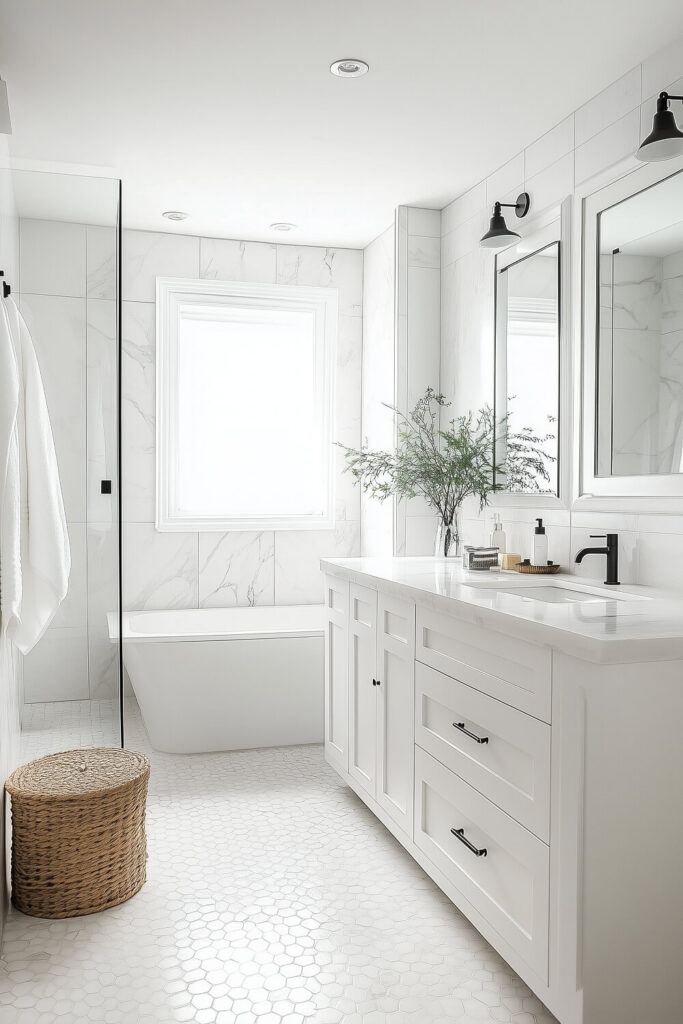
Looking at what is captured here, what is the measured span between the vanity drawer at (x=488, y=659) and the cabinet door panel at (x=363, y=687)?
0.43m

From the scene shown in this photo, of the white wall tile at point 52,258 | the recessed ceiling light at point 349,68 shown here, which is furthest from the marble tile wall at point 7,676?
the recessed ceiling light at point 349,68

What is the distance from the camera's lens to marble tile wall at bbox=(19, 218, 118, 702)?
2.74 metres

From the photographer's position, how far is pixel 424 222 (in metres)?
3.94

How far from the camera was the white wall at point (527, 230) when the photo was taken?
2443 mm

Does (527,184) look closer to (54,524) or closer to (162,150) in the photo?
(162,150)

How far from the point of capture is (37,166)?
342cm

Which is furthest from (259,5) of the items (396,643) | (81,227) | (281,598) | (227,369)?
(281,598)

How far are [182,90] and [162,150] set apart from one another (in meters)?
0.52

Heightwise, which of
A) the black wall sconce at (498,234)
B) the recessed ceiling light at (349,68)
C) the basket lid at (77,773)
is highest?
the recessed ceiling light at (349,68)

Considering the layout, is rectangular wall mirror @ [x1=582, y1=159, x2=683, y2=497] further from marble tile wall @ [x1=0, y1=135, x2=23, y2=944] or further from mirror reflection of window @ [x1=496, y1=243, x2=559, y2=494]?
marble tile wall @ [x1=0, y1=135, x2=23, y2=944]

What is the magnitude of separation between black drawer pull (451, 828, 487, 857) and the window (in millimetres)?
2650

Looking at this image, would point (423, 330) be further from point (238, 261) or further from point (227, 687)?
point (227, 687)

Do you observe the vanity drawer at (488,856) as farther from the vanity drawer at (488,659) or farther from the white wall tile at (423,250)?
the white wall tile at (423,250)

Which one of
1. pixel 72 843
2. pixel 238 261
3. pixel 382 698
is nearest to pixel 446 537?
pixel 382 698
